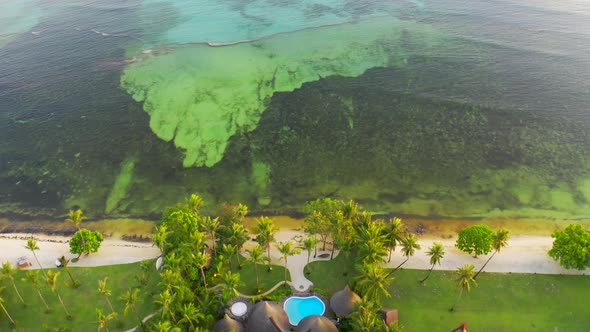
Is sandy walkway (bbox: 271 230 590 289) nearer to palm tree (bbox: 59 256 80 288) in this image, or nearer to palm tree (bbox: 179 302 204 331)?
palm tree (bbox: 179 302 204 331)

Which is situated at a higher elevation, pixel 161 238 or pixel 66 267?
pixel 161 238

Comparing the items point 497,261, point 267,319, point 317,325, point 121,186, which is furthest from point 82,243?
point 497,261

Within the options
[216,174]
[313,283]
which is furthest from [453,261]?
[216,174]

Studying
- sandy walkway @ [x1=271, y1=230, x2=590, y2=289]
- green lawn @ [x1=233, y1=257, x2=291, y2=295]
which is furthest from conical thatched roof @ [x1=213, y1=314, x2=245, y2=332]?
sandy walkway @ [x1=271, y1=230, x2=590, y2=289]

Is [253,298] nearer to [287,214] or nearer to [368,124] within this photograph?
[287,214]

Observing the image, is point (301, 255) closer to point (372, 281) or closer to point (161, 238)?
point (372, 281)

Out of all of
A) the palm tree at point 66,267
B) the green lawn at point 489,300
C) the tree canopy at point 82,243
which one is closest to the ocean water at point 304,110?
the tree canopy at point 82,243

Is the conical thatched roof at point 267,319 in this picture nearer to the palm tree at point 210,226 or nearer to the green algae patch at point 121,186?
the palm tree at point 210,226
